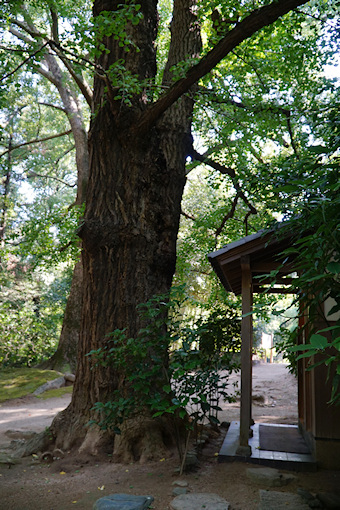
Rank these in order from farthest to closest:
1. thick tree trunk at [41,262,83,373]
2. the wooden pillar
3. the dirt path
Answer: thick tree trunk at [41,262,83,373]
the dirt path
the wooden pillar

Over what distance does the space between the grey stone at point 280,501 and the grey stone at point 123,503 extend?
1143 millimetres

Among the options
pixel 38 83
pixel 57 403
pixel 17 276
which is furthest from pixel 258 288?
pixel 17 276

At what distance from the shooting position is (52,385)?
496 inches

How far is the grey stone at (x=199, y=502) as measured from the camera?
14.2 feet

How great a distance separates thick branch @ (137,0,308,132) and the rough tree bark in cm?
4

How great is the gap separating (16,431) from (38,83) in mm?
13719

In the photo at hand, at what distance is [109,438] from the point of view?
595cm

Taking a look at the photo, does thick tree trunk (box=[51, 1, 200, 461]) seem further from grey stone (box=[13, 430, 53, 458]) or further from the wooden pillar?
the wooden pillar

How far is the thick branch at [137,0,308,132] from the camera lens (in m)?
4.87

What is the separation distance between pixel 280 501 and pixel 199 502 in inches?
33.2

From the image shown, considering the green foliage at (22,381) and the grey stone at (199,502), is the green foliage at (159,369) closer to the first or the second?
the grey stone at (199,502)

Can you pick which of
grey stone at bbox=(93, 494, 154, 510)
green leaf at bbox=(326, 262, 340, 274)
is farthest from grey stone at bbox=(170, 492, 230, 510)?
green leaf at bbox=(326, 262, 340, 274)

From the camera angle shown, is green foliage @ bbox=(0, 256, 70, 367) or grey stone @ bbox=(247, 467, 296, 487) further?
green foliage @ bbox=(0, 256, 70, 367)

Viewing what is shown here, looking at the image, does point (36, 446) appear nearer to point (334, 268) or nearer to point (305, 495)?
point (305, 495)
